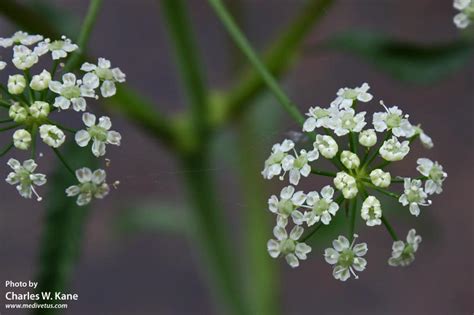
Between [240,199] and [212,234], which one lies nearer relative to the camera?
[212,234]

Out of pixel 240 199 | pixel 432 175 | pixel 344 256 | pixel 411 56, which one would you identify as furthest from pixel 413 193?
pixel 240 199

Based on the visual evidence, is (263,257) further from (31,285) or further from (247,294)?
(31,285)

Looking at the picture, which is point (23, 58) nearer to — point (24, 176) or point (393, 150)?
point (24, 176)

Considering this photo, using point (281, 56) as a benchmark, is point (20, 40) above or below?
below

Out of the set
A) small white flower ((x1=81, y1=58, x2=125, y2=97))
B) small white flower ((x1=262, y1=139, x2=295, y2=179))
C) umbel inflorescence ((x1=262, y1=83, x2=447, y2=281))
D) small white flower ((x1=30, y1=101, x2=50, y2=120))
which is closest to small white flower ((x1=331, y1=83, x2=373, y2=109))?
umbel inflorescence ((x1=262, y1=83, x2=447, y2=281))

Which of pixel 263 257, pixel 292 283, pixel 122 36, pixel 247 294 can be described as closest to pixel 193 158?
pixel 263 257

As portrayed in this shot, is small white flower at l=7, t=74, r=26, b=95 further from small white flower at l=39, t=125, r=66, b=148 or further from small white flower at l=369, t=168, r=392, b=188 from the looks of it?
small white flower at l=369, t=168, r=392, b=188

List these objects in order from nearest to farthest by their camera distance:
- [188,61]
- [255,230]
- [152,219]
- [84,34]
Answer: [84,34], [188,61], [255,230], [152,219]

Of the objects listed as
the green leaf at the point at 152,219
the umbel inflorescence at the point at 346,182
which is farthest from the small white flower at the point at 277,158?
the green leaf at the point at 152,219
